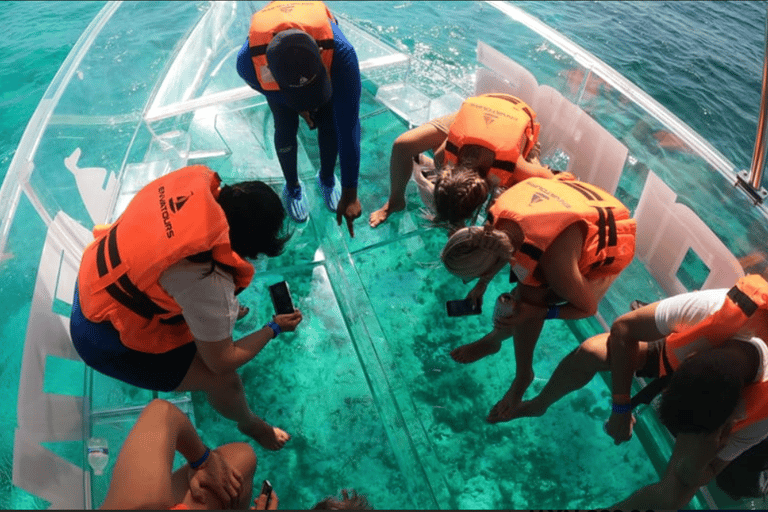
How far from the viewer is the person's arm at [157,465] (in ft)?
4.25

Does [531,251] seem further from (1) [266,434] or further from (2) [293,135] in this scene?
(2) [293,135]

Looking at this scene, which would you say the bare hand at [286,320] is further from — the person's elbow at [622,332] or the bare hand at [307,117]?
the person's elbow at [622,332]

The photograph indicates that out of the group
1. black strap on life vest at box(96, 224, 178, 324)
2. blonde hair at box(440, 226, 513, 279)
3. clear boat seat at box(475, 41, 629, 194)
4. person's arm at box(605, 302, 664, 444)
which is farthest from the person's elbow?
black strap on life vest at box(96, 224, 178, 324)

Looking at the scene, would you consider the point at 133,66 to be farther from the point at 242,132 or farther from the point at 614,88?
the point at 614,88

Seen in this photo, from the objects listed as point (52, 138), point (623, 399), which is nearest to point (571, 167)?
point (623, 399)

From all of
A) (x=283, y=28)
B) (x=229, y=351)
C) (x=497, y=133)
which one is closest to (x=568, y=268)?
(x=497, y=133)

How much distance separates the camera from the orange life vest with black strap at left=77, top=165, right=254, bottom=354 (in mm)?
1552

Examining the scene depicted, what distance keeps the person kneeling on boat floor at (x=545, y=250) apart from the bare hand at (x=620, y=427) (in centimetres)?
40

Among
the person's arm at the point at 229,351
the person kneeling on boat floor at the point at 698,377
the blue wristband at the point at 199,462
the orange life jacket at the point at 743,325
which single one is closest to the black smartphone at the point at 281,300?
the person's arm at the point at 229,351

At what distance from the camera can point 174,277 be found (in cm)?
158

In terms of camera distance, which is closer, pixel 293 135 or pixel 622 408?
pixel 622 408

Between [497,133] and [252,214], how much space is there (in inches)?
51.2

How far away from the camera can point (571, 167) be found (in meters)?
3.18

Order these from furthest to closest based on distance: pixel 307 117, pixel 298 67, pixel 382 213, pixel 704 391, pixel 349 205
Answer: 1. pixel 382 213
2. pixel 349 205
3. pixel 307 117
4. pixel 298 67
5. pixel 704 391
